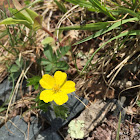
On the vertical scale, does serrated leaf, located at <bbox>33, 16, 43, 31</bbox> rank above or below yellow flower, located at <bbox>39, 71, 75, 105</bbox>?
above

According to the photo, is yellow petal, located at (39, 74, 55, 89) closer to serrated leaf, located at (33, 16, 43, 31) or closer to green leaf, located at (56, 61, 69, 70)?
green leaf, located at (56, 61, 69, 70)

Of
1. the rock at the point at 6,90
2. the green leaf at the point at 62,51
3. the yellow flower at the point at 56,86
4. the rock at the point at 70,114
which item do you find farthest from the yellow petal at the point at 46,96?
the rock at the point at 6,90

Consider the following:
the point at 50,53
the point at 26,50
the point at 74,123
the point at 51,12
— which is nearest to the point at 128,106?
the point at 74,123

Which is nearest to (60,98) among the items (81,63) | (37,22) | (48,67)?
(48,67)

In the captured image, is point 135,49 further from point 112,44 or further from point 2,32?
point 2,32

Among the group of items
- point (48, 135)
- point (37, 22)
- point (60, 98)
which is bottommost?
point (48, 135)

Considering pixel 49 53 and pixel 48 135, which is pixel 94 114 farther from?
pixel 49 53

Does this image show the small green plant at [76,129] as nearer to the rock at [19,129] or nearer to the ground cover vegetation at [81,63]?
the ground cover vegetation at [81,63]

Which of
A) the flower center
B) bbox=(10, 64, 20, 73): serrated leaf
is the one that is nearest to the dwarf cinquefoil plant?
bbox=(10, 64, 20, 73): serrated leaf
